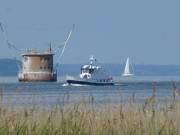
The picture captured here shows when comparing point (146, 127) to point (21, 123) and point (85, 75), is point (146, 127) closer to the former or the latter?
point (21, 123)

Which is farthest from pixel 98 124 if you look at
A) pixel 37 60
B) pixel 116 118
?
pixel 37 60

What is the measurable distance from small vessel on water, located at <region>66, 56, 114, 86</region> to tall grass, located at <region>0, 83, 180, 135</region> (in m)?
88.8

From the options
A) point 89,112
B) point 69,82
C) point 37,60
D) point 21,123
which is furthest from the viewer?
point 37,60

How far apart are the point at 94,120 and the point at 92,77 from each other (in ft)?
312

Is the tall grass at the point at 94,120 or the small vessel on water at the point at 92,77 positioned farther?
the small vessel on water at the point at 92,77

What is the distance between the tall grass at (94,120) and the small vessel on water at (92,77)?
8875 cm

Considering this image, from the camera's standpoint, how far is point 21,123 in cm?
1430

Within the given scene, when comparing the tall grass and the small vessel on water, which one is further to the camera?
the small vessel on water

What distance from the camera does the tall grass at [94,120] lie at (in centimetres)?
1402

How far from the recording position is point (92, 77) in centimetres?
10994

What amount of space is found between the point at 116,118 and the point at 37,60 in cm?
13173

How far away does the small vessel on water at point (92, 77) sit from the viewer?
10600cm

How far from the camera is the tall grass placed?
14.0 m

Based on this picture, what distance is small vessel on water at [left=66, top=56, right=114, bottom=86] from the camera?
348 ft
